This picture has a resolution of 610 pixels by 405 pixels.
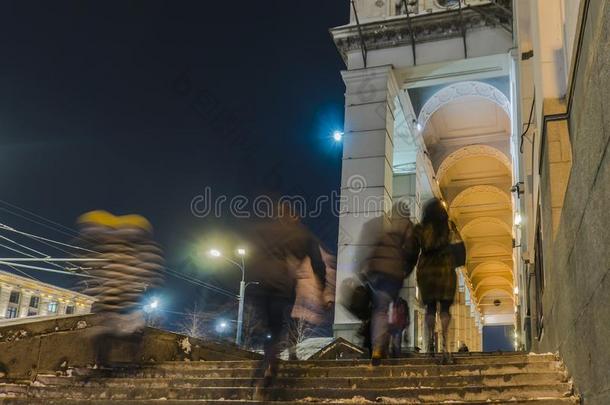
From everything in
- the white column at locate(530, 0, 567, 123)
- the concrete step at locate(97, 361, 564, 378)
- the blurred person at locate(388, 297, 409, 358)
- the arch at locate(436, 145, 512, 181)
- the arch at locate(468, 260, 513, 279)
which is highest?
the arch at locate(436, 145, 512, 181)

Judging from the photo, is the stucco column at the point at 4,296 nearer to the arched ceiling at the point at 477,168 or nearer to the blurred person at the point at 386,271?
the arched ceiling at the point at 477,168

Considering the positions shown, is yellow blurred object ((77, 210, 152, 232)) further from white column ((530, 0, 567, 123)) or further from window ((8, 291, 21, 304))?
window ((8, 291, 21, 304))

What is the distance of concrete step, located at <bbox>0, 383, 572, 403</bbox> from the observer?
190 inches

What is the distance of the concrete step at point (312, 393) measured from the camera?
4828mm

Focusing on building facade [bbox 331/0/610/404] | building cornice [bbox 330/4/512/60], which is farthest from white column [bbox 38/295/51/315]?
building cornice [bbox 330/4/512/60]

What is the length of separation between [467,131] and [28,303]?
76.7m

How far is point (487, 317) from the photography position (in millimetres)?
49656

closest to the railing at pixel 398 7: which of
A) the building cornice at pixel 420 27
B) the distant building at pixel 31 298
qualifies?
the building cornice at pixel 420 27

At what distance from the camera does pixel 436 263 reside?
7496mm

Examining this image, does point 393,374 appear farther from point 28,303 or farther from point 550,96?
point 28,303

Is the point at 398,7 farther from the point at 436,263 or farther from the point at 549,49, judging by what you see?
the point at 436,263

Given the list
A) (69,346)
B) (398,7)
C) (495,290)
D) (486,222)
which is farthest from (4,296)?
(69,346)

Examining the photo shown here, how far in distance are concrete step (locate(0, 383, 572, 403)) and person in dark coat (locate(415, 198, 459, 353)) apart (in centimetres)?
236

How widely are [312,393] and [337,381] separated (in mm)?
373
